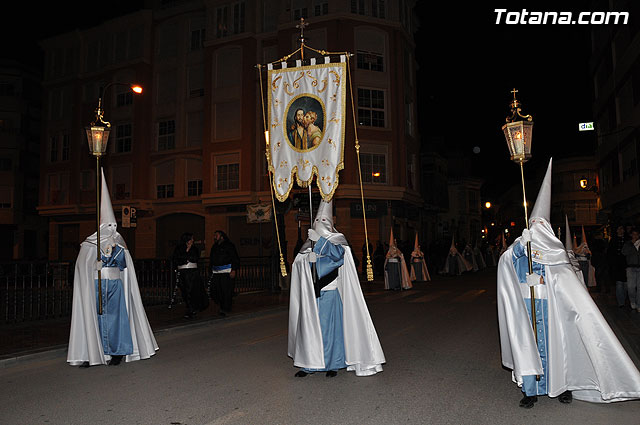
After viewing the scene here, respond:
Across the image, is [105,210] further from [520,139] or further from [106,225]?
[520,139]

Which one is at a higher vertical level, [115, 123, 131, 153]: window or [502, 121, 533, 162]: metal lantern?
[115, 123, 131, 153]: window

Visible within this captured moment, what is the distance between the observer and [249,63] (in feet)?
102

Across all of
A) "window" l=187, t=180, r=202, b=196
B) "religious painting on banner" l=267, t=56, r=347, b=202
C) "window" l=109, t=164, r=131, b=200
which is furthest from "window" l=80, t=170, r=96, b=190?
"religious painting on banner" l=267, t=56, r=347, b=202

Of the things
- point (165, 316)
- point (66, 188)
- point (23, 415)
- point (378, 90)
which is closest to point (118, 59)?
point (66, 188)

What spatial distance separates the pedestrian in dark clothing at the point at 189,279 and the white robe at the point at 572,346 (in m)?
7.98

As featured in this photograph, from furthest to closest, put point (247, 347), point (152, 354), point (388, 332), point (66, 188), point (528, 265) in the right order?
point (66, 188)
point (388, 332)
point (247, 347)
point (152, 354)
point (528, 265)

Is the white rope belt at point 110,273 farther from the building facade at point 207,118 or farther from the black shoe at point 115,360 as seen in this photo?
the building facade at point 207,118

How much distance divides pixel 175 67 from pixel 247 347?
98.0 feet

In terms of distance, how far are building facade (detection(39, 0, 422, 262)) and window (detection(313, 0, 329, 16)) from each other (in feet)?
0.30

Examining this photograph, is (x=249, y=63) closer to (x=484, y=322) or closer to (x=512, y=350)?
(x=484, y=322)

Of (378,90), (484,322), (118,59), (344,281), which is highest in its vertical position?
(118,59)

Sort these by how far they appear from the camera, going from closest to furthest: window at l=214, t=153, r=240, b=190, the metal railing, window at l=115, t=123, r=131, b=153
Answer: the metal railing
window at l=214, t=153, r=240, b=190
window at l=115, t=123, r=131, b=153

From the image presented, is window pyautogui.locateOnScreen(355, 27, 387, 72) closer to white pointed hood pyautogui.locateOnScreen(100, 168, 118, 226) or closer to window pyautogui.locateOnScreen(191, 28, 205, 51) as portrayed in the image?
window pyautogui.locateOnScreen(191, 28, 205, 51)

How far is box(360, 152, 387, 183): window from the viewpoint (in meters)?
29.1
